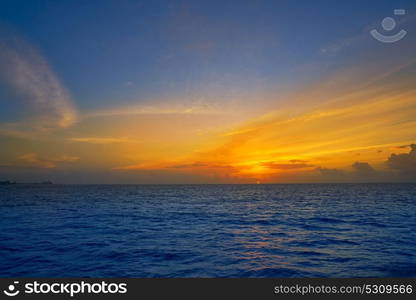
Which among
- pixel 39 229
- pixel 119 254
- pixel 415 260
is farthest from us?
pixel 39 229

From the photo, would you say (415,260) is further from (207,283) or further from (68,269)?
(68,269)

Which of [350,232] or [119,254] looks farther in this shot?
[350,232]

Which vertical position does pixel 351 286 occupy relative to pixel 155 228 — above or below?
above

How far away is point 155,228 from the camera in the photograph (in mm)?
27547

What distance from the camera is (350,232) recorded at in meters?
24.3

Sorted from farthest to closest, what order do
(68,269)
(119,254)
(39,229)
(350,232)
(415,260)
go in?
(39,229), (350,232), (119,254), (415,260), (68,269)

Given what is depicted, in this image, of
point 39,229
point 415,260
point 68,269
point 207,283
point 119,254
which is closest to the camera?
point 207,283

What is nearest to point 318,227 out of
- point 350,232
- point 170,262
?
point 350,232

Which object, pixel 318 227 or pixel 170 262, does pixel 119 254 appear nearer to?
pixel 170 262

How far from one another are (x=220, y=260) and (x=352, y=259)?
801cm

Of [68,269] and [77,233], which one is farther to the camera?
[77,233]

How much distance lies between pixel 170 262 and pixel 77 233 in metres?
14.5

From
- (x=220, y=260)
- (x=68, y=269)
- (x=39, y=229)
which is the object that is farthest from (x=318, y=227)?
(x=39, y=229)

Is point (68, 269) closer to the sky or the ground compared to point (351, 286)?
closer to the ground
